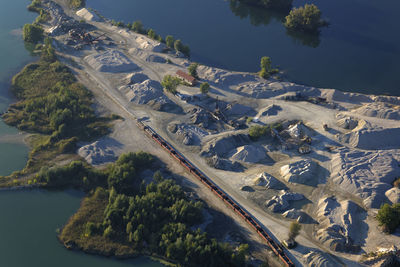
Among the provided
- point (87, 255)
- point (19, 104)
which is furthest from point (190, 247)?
point (19, 104)

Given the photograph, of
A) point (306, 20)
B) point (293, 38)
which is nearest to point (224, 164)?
point (293, 38)

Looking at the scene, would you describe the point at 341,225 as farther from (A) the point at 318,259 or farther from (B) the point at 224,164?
(B) the point at 224,164

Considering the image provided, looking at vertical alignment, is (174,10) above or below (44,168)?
Result: above

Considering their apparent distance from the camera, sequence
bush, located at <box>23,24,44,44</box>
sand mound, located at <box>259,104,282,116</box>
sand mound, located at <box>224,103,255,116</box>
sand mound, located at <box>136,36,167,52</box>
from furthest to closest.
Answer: bush, located at <box>23,24,44,44</box> < sand mound, located at <box>136,36,167,52</box> < sand mound, located at <box>224,103,255,116</box> < sand mound, located at <box>259,104,282,116</box>

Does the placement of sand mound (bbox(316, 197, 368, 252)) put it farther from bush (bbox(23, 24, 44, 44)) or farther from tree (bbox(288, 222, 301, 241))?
bush (bbox(23, 24, 44, 44))

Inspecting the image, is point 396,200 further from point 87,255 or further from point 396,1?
point 396,1

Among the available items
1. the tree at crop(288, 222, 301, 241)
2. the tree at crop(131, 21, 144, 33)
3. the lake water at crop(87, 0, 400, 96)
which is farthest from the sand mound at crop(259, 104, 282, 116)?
the tree at crop(131, 21, 144, 33)

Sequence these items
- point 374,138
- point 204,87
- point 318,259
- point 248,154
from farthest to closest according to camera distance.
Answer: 1. point 204,87
2. point 374,138
3. point 248,154
4. point 318,259
